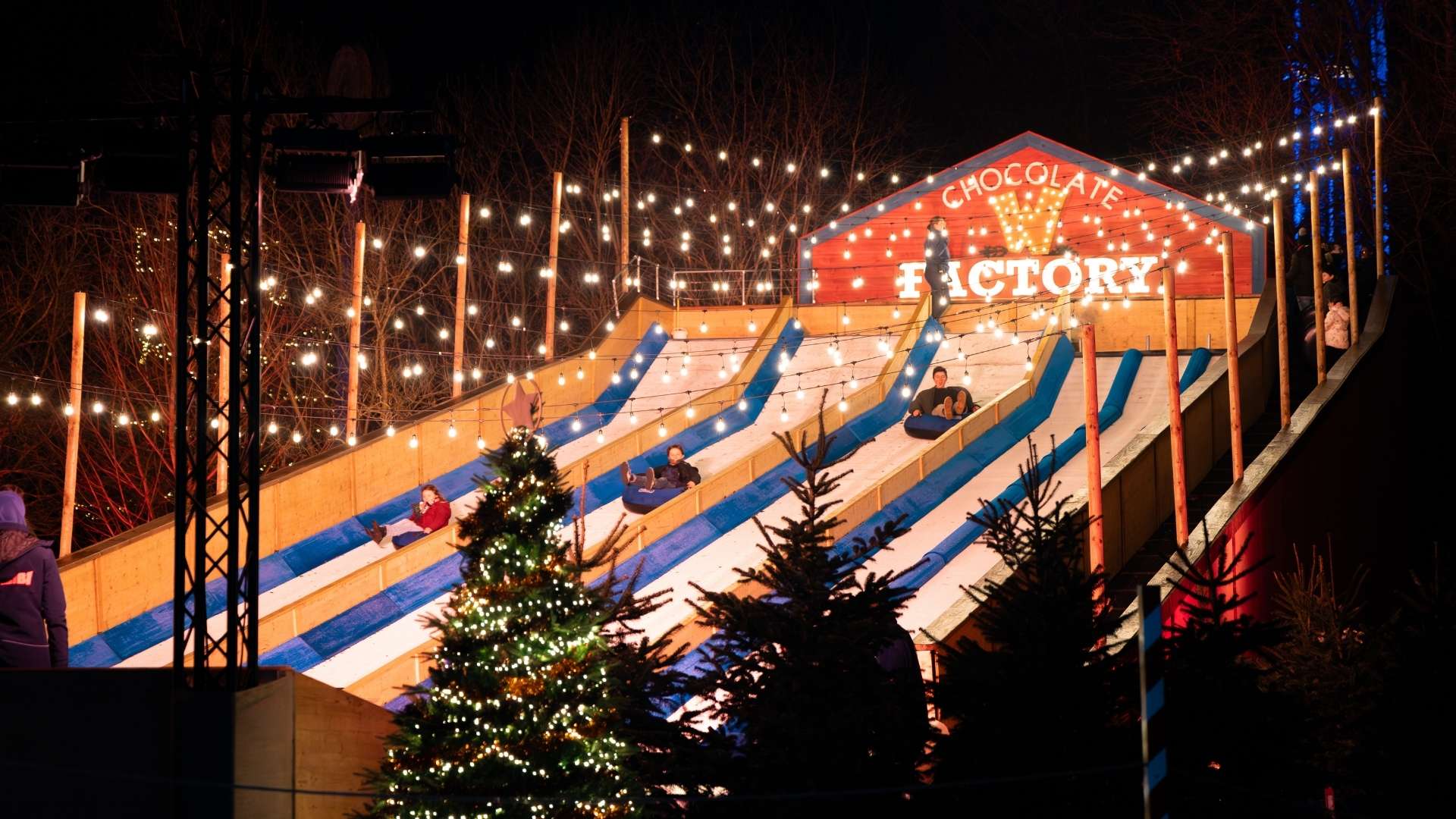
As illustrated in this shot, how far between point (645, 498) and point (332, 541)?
3414mm

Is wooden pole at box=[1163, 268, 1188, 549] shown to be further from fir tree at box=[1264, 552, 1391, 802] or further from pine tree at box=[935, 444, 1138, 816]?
pine tree at box=[935, 444, 1138, 816]

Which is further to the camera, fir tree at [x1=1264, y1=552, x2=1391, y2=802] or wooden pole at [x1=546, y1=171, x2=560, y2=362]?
wooden pole at [x1=546, y1=171, x2=560, y2=362]

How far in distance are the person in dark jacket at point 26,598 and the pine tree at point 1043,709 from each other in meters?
5.84

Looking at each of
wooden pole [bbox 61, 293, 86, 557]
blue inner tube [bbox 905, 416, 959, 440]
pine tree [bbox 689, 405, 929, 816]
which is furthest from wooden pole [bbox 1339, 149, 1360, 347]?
wooden pole [bbox 61, 293, 86, 557]

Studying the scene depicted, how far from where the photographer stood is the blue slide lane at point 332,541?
1427 centimetres

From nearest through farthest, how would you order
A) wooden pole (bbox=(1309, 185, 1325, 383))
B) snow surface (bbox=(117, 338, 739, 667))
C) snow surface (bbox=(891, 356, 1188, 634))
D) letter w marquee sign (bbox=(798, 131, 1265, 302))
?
snow surface (bbox=(891, 356, 1188, 634)) → snow surface (bbox=(117, 338, 739, 667)) → wooden pole (bbox=(1309, 185, 1325, 383)) → letter w marquee sign (bbox=(798, 131, 1265, 302))

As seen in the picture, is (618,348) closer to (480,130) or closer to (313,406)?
(313,406)

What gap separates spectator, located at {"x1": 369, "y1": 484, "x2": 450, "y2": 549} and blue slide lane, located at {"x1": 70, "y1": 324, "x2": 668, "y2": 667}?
263 millimetres

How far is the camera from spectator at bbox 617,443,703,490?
17219 millimetres

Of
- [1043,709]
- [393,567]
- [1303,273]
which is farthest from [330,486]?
[1303,273]

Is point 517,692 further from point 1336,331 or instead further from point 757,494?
point 1336,331

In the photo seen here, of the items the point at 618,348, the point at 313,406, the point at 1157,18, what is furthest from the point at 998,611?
the point at 1157,18

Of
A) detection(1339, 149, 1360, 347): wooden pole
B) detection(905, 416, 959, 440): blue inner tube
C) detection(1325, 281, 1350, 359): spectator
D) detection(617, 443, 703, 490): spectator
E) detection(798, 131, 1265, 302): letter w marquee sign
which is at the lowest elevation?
detection(617, 443, 703, 490): spectator

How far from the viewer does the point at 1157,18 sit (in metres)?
31.7
